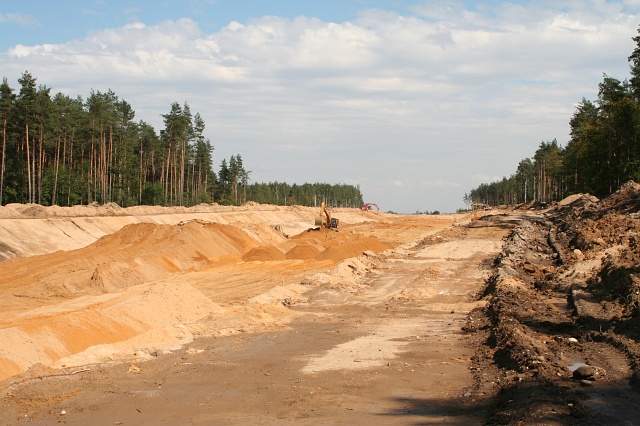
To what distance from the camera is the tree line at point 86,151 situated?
54.6 metres

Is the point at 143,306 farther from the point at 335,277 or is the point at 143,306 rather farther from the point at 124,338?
the point at 335,277

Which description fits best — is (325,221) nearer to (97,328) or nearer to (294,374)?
(97,328)

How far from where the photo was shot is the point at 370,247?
39094 millimetres

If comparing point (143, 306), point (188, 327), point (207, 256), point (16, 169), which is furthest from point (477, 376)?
point (16, 169)

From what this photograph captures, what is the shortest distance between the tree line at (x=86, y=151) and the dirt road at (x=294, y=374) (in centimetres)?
4043

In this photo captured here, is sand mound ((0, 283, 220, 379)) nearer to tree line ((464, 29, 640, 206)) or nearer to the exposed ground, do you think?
the exposed ground

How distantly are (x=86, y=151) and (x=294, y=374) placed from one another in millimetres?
68999

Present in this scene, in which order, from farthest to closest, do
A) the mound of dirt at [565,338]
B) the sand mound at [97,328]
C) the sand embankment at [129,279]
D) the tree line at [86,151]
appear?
the tree line at [86,151] → the sand embankment at [129,279] → the sand mound at [97,328] → the mound of dirt at [565,338]

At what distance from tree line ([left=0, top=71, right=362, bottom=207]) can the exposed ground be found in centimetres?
2773

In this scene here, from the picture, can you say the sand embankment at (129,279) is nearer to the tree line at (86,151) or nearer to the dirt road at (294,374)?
the dirt road at (294,374)

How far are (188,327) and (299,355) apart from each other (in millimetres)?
3684

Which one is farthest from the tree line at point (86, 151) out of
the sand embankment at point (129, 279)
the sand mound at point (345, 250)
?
the sand mound at point (345, 250)

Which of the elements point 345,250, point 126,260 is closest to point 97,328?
point 126,260

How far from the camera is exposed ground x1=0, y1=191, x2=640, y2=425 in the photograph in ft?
29.2
